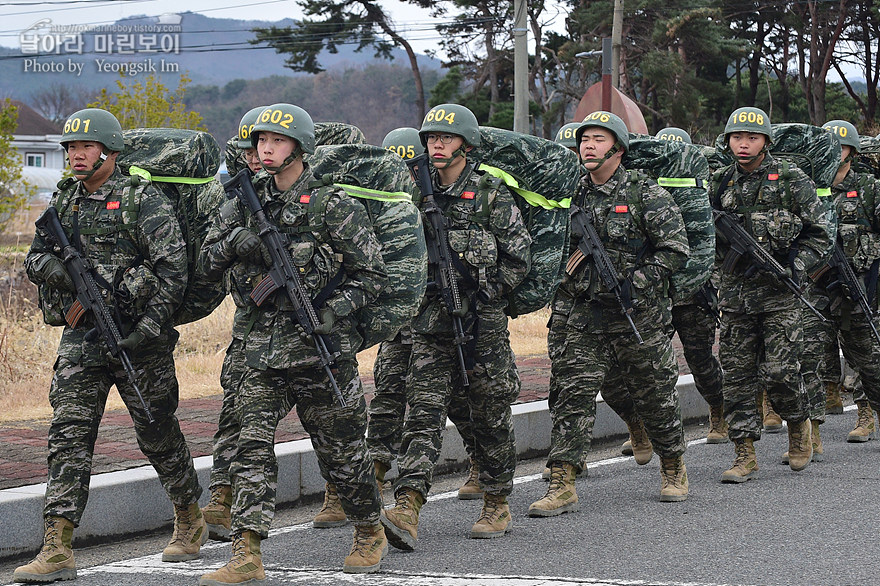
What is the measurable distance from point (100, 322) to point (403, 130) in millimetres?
2729

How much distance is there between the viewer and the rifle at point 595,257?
7297mm

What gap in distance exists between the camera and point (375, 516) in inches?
230

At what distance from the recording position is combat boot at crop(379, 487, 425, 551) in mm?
6090

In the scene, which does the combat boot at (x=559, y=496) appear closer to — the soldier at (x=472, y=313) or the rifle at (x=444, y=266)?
the soldier at (x=472, y=313)

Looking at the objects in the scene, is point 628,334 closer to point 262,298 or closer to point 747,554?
point 747,554

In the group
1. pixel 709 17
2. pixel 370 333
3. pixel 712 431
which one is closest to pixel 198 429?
pixel 370 333

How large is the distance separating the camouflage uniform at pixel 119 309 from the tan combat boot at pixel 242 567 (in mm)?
859

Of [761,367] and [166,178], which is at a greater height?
[166,178]

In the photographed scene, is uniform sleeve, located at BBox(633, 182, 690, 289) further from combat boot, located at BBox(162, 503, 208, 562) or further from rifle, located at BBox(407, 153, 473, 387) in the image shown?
combat boot, located at BBox(162, 503, 208, 562)

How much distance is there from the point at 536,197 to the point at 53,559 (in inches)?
124

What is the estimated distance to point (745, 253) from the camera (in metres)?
8.48

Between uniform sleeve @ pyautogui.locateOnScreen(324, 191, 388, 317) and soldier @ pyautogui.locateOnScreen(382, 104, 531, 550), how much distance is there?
2.96 feet

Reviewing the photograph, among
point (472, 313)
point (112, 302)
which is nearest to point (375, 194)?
point (472, 313)

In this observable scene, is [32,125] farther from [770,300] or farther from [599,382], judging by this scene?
[599,382]
